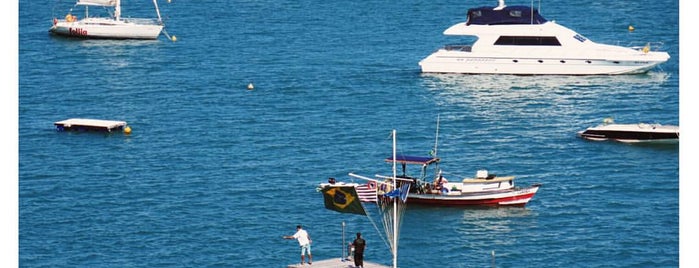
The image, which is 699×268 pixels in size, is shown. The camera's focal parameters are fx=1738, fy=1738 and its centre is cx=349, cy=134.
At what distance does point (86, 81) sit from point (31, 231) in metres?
42.6

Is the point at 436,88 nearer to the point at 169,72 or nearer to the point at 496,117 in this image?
the point at 496,117

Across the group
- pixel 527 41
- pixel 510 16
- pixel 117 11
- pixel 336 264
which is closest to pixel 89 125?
pixel 510 16

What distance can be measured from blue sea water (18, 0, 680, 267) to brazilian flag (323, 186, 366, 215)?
29.8ft

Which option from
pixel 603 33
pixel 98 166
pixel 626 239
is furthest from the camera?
pixel 603 33

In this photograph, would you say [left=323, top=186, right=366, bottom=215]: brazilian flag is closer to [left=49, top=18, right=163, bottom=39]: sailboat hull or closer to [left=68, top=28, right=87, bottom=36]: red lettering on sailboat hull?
[left=49, top=18, right=163, bottom=39]: sailboat hull

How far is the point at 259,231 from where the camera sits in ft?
304

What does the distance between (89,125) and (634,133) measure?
36.5m

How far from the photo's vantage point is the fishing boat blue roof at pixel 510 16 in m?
134

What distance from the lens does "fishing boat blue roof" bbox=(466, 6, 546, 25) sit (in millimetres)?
133625

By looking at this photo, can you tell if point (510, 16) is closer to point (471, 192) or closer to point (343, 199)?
point (471, 192)

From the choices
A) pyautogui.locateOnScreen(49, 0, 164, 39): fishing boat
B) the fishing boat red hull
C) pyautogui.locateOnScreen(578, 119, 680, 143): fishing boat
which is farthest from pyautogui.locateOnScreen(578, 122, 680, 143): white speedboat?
pyautogui.locateOnScreen(49, 0, 164, 39): fishing boat

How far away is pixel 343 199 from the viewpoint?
76.2 meters

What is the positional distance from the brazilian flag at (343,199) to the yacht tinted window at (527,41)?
2350 inches

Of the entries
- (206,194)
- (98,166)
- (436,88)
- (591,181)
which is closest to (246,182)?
(206,194)
